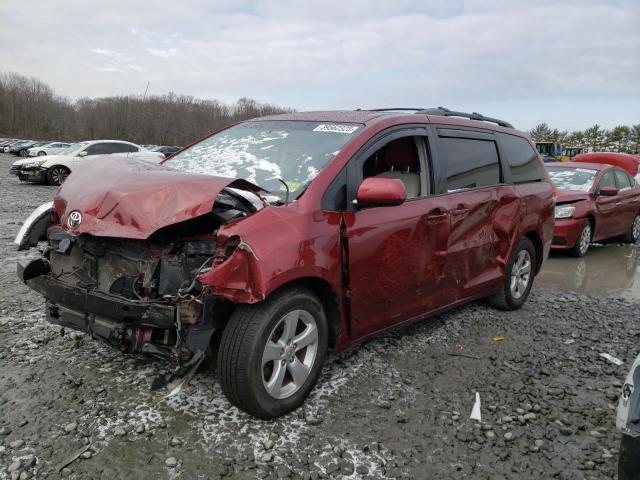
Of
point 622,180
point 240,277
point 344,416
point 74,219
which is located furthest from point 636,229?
point 74,219

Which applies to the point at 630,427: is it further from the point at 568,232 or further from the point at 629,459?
the point at 568,232

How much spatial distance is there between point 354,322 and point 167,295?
123 centimetres

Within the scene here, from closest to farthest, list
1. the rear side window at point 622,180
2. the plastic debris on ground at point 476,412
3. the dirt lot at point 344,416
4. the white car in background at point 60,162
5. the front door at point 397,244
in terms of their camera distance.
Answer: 1. the dirt lot at point 344,416
2. the plastic debris on ground at point 476,412
3. the front door at point 397,244
4. the rear side window at point 622,180
5. the white car in background at point 60,162

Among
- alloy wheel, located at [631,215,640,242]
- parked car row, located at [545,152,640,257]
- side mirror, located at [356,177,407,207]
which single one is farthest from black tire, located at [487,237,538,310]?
alloy wheel, located at [631,215,640,242]

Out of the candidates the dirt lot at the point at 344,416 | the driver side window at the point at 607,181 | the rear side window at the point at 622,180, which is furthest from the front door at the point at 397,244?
the rear side window at the point at 622,180

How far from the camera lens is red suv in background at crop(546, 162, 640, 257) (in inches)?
326

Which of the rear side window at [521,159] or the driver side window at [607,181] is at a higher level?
the rear side window at [521,159]

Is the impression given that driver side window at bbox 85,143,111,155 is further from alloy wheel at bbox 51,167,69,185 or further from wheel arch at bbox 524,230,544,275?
wheel arch at bbox 524,230,544,275

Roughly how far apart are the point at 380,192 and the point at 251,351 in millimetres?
1221

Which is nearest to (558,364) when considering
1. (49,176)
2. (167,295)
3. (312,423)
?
(312,423)

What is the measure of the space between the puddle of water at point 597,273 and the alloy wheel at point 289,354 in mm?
4594

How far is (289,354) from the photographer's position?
2980mm

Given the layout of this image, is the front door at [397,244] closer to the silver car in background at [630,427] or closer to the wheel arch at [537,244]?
the silver car in background at [630,427]

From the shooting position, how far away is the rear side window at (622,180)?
9.60m
